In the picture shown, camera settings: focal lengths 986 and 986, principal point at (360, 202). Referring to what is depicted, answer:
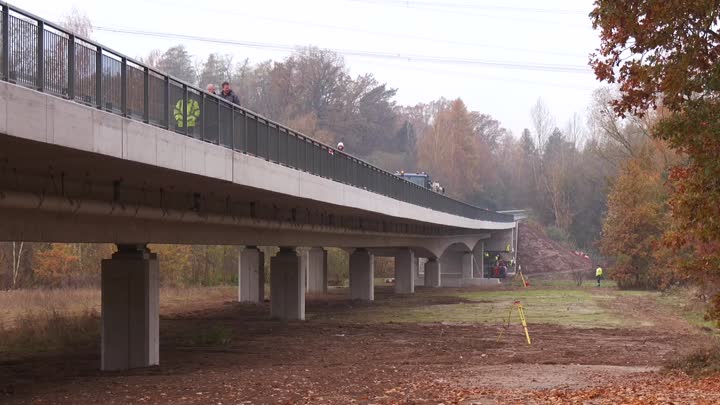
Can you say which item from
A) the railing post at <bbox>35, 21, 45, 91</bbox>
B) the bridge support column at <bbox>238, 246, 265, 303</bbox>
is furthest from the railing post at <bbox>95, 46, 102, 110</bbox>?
the bridge support column at <bbox>238, 246, 265, 303</bbox>

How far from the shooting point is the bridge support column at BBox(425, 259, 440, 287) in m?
79.3

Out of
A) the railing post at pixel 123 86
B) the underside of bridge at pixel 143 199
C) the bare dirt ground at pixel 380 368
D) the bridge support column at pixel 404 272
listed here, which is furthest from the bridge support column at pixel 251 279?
the railing post at pixel 123 86

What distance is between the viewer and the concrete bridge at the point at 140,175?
1478 cm

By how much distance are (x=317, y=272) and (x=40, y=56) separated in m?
51.9

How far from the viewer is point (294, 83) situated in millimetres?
104688

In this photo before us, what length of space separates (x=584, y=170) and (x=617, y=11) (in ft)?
345

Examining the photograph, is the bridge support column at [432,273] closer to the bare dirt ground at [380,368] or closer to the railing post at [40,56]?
the bare dirt ground at [380,368]

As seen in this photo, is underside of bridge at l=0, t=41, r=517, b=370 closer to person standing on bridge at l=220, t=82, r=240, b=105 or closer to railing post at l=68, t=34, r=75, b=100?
railing post at l=68, t=34, r=75, b=100

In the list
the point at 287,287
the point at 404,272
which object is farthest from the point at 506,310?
the point at 404,272

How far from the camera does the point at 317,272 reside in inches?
2608

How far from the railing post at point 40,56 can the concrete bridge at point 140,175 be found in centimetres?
2

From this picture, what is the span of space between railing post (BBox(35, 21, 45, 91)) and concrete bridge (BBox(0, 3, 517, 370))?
15mm

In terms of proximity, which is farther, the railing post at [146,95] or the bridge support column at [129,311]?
the bridge support column at [129,311]

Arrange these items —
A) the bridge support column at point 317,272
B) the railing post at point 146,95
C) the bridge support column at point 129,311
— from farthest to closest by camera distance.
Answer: the bridge support column at point 317,272
the bridge support column at point 129,311
the railing post at point 146,95
